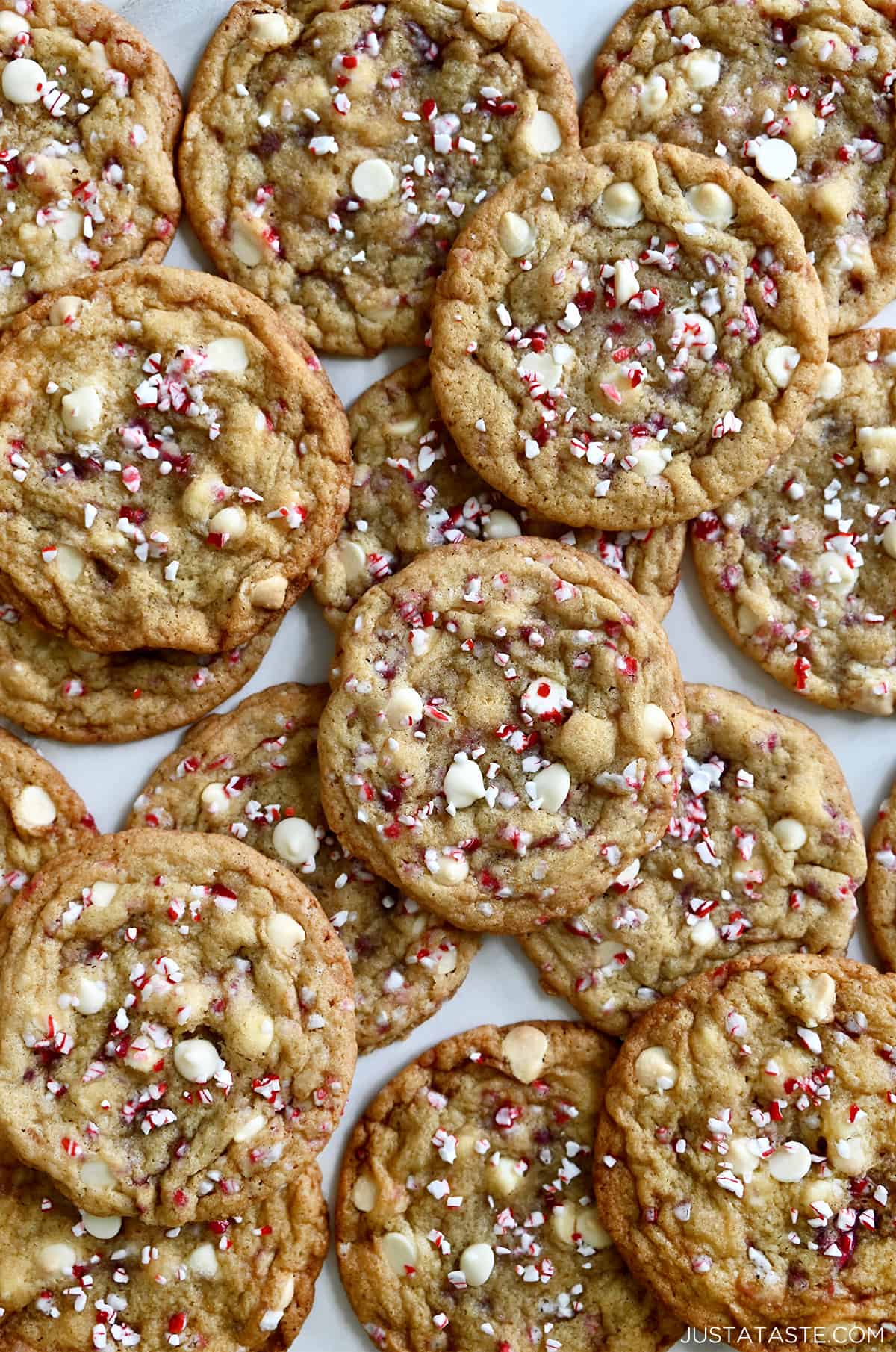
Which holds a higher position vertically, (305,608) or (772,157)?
(772,157)

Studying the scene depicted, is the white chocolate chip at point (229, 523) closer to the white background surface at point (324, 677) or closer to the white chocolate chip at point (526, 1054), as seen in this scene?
the white background surface at point (324, 677)

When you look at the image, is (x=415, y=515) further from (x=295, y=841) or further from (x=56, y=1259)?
(x=56, y=1259)

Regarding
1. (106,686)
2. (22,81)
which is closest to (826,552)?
(106,686)

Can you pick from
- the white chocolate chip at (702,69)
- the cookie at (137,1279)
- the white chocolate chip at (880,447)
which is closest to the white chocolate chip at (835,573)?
the white chocolate chip at (880,447)

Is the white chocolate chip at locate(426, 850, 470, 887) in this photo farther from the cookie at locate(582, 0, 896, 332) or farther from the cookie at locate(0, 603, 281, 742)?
the cookie at locate(582, 0, 896, 332)

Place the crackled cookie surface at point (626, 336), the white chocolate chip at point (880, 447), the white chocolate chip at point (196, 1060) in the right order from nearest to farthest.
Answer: the white chocolate chip at point (196, 1060)
the crackled cookie surface at point (626, 336)
the white chocolate chip at point (880, 447)

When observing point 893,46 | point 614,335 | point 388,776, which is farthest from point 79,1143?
point 893,46

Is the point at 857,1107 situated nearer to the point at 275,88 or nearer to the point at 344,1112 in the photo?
the point at 344,1112
